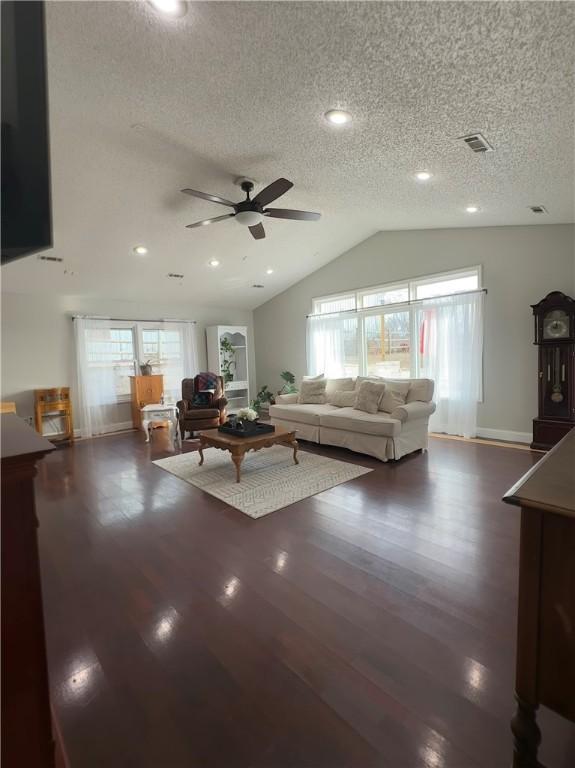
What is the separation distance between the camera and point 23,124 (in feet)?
2.91

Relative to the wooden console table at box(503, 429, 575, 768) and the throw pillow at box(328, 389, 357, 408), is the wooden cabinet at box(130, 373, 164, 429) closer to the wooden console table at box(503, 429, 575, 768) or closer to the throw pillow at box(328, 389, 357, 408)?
the throw pillow at box(328, 389, 357, 408)

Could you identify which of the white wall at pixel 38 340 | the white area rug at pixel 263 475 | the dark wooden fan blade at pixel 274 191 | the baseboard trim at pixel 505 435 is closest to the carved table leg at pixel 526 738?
the white area rug at pixel 263 475

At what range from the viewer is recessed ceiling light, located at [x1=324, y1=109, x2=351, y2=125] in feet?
7.99

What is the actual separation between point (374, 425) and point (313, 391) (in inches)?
64.0

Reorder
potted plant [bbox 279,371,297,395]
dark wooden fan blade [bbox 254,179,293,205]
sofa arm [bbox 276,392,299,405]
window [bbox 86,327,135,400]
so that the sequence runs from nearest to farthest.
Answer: dark wooden fan blade [bbox 254,179,293,205]
sofa arm [bbox 276,392,299,405]
window [bbox 86,327,135,400]
potted plant [bbox 279,371,297,395]

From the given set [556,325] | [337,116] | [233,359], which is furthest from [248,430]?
[233,359]

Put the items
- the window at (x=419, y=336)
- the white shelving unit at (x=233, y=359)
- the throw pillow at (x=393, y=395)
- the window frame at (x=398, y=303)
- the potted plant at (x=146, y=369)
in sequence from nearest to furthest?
the throw pillow at (x=393, y=395)
the window at (x=419, y=336)
the window frame at (x=398, y=303)
the potted plant at (x=146, y=369)
the white shelving unit at (x=233, y=359)

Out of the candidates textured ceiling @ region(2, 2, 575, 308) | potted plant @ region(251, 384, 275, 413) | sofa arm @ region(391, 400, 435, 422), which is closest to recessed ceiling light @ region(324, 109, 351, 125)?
textured ceiling @ region(2, 2, 575, 308)

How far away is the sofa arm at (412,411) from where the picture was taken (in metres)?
4.26

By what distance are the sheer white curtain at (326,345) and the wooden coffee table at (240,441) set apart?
290 centimetres

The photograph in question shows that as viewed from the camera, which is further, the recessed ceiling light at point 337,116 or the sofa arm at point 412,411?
the sofa arm at point 412,411

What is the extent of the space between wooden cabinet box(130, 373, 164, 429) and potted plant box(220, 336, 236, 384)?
146cm

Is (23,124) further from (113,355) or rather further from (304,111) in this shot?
(113,355)

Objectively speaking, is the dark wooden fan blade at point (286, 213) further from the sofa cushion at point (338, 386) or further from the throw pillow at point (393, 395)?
the sofa cushion at point (338, 386)
